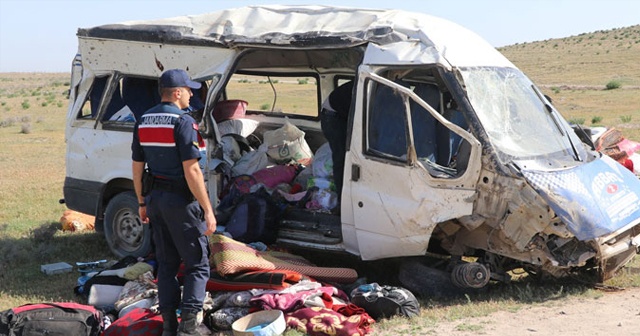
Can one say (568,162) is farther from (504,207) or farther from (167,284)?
(167,284)

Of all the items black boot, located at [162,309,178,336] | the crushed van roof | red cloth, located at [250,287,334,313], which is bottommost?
black boot, located at [162,309,178,336]

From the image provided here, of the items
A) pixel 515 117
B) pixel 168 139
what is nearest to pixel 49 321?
pixel 168 139

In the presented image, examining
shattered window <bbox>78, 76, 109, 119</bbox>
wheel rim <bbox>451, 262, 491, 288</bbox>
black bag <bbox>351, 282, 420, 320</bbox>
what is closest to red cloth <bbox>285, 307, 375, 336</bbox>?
black bag <bbox>351, 282, 420, 320</bbox>

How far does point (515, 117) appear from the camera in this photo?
7.37 meters

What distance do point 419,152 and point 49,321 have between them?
334 cm

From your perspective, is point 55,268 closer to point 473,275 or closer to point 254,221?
point 254,221

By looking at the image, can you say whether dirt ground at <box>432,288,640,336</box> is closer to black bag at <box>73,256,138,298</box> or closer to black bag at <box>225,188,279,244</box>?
black bag at <box>225,188,279,244</box>

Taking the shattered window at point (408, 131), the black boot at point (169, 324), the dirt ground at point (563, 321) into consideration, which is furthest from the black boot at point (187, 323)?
the shattered window at point (408, 131)

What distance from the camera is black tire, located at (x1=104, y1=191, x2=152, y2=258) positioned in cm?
891

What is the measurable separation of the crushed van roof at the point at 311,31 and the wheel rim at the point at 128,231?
1911 mm

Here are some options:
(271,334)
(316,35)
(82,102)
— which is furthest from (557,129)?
(82,102)

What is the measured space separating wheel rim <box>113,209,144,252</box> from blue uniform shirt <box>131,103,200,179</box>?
2985 millimetres

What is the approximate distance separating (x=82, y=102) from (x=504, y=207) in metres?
4.96

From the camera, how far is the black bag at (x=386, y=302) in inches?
260
